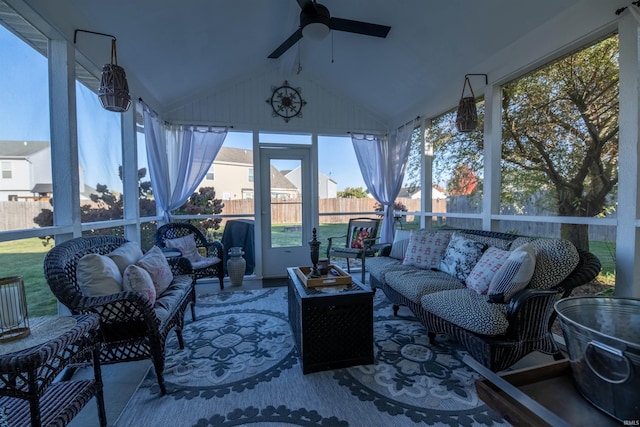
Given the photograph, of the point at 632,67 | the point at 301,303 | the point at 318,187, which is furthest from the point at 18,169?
the point at 632,67

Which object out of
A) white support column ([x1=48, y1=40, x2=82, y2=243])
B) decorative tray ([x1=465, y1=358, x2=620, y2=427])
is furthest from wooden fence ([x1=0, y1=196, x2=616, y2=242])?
decorative tray ([x1=465, y1=358, x2=620, y2=427])

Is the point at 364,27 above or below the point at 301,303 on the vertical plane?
above

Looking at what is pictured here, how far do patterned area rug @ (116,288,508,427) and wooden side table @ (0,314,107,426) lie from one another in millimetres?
363

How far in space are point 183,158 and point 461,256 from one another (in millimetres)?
3675

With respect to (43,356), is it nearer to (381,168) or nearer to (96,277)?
(96,277)

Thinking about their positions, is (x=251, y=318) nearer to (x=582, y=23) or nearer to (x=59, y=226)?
(x=59, y=226)

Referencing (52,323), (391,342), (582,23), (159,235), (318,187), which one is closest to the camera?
(52,323)

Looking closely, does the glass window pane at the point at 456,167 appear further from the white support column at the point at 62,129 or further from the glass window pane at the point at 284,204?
the white support column at the point at 62,129

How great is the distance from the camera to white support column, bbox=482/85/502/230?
2850mm

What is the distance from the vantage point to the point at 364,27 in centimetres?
251

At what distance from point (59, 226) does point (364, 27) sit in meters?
2.85

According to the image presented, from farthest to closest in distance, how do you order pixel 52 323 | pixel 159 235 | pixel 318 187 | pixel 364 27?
1. pixel 318 187
2. pixel 159 235
3. pixel 364 27
4. pixel 52 323

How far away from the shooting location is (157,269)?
225 centimetres

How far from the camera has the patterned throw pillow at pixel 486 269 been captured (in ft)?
6.91
